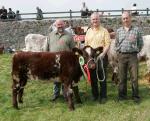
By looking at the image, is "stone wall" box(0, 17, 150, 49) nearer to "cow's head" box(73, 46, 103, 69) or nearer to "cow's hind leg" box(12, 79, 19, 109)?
"cow's hind leg" box(12, 79, 19, 109)

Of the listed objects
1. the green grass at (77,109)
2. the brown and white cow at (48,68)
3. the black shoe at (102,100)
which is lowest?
the green grass at (77,109)

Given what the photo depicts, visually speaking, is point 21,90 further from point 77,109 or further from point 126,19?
point 126,19

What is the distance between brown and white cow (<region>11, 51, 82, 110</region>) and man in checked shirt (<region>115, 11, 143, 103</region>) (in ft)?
3.53

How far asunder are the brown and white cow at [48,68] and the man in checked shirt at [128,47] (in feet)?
3.53

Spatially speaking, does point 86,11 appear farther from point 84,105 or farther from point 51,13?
point 84,105

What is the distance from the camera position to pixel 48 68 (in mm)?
11148

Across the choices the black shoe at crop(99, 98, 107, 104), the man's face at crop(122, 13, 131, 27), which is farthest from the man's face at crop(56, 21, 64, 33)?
the black shoe at crop(99, 98, 107, 104)

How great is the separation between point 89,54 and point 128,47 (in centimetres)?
97

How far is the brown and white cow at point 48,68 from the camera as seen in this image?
36.3 feet

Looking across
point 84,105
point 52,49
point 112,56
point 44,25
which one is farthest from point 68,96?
point 44,25

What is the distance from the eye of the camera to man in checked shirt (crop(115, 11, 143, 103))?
36.6 feet

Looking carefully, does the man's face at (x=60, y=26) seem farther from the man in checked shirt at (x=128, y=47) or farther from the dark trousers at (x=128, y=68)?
the dark trousers at (x=128, y=68)

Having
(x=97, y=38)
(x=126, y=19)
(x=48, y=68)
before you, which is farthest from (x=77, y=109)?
(x=126, y=19)

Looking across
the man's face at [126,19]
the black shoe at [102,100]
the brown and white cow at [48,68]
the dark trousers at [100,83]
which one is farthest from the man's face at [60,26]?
the black shoe at [102,100]
